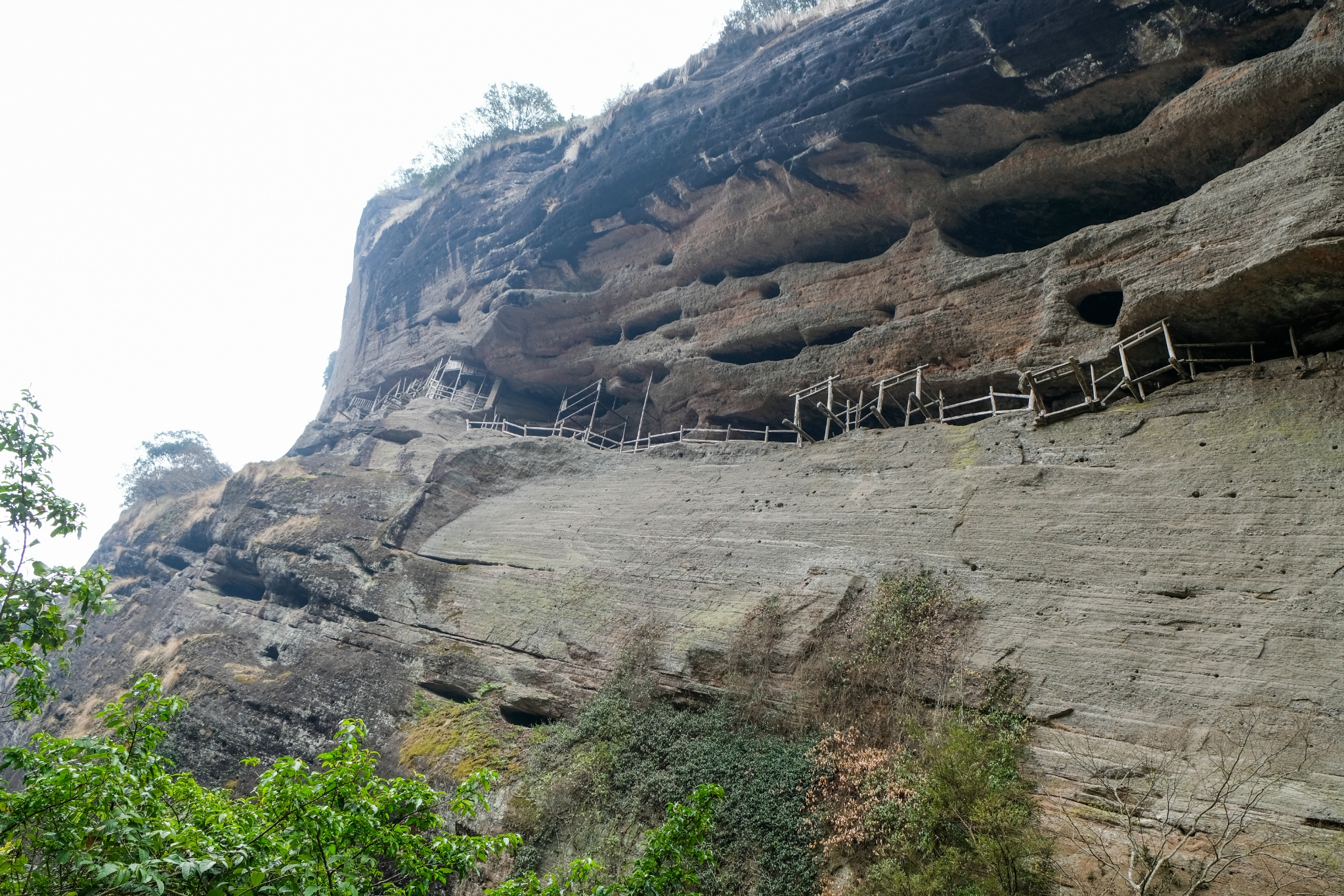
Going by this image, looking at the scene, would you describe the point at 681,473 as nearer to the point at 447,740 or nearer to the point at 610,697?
the point at 610,697

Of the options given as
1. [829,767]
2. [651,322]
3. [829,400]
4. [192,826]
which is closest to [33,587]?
[192,826]

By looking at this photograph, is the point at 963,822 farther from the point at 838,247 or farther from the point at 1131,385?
the point at 838,247

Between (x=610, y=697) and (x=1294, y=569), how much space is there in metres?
8.62

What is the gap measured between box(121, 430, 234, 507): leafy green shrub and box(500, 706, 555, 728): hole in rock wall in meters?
23.2

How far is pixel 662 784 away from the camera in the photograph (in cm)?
1050

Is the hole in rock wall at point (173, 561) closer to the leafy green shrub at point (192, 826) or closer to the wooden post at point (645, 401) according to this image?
the wooden post at point (645, 401)

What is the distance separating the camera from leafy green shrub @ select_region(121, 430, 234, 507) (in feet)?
102

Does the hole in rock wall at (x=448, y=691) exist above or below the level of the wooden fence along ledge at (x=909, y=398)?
below

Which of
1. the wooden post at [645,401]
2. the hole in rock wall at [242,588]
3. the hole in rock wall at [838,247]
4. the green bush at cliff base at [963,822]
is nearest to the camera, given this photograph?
the green bush at cliff base at [963,822]

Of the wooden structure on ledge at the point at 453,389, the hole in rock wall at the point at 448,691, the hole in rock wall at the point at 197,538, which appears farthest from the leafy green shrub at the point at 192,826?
the hole in rock wall at the point at 197,538

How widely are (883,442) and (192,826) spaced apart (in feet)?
36.5

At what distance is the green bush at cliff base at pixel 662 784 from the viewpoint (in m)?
9.09

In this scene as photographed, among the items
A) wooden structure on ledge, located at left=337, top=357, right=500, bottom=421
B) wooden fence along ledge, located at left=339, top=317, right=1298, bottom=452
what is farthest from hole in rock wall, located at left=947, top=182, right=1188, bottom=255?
wooden structure on ledge, located at left=337, top=357, right=500, bottom=421

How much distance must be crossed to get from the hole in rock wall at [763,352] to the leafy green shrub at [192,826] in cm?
1396
